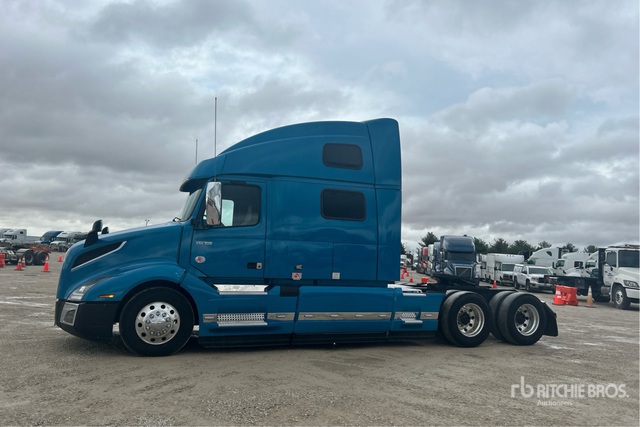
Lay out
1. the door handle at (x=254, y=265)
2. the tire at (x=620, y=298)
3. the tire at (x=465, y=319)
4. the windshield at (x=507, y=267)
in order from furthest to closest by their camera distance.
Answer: the windshield at (x=507, y=267) < the tire at (x=620, y=298) < the tire at (x=465, y=319) < the door handle at (x=254, y=265)

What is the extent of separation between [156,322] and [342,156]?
160 inches

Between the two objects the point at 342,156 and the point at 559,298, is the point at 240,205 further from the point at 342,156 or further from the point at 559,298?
the point at 559,298

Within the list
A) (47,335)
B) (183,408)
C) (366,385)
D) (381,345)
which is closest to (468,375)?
(366,385)

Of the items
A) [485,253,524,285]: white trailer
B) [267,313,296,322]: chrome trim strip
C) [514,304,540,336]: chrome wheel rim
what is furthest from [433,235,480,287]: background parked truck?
[267,313,296,322]: chrome trim strip

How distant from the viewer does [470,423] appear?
15.6ft

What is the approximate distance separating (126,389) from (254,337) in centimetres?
255

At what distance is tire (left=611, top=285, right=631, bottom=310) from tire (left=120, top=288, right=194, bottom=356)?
19350mm

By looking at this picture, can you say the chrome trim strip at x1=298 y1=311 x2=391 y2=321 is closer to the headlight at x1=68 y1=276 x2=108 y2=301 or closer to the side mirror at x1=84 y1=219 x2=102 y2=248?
the headlight at x1=68 y1=276 x2=108 y2=301

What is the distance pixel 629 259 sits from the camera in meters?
21.4

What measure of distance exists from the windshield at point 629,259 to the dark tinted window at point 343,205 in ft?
59.7

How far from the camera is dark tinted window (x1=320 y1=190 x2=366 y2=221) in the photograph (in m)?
8.30

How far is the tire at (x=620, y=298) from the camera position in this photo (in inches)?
789
